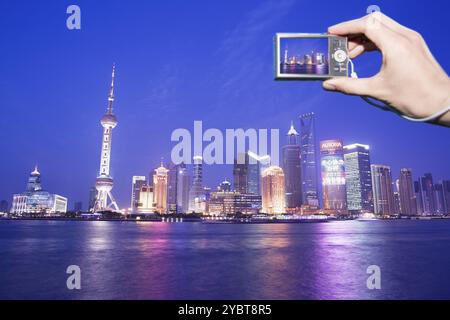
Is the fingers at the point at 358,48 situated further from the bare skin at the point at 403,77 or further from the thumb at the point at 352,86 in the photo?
the thumb at the point at 352,86

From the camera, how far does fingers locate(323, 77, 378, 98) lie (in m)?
1.86

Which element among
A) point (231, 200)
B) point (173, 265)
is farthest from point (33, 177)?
point (173, 265)

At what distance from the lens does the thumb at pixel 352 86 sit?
187 cm

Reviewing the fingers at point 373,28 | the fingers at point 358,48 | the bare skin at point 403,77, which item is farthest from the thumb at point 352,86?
the fingers at point 358,48

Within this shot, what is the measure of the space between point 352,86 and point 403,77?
0.28 m

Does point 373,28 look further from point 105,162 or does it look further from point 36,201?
point 36,201

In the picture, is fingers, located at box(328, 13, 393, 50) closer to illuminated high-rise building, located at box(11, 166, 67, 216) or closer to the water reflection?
the water reflection

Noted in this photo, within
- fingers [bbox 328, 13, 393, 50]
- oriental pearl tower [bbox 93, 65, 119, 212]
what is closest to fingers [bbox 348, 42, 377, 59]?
fingers [bbox 328, 13, 393, 50]

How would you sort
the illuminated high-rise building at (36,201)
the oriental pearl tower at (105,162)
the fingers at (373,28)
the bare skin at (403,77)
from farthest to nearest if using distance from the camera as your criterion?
the illuminated high-rise building at (36,201) → the oriental pearl tower at (105,162) → the fingers at (373,28) → the bare skin at (403,77)

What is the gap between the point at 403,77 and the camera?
1784 millimetres

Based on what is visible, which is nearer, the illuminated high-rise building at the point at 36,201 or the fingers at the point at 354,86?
the fingers at the point at 354,86
